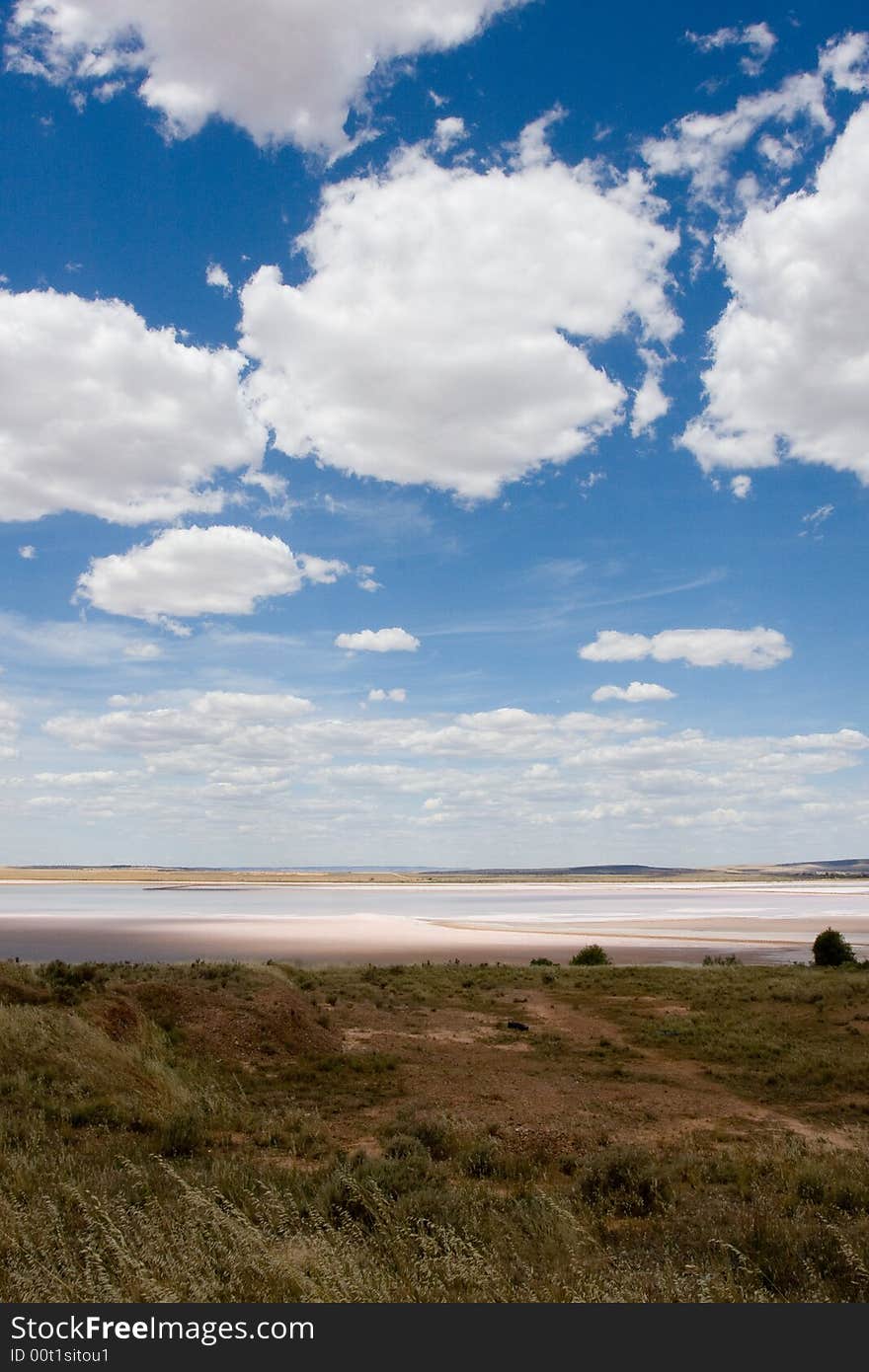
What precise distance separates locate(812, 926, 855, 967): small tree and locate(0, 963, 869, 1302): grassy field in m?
13.6

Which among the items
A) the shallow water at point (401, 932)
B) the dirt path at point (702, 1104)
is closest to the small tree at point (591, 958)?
the shallow water at point (401, 932)

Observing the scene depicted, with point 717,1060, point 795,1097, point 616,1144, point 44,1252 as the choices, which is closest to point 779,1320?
point 44,1252

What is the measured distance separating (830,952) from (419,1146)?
39.2 m

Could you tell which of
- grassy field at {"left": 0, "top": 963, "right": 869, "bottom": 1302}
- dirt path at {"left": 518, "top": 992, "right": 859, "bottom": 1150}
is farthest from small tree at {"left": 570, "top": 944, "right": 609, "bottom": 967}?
dirt path at {"left": 518, "top": 992, "right": 859, "bottom": 1150}

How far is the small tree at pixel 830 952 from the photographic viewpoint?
44.7 meters

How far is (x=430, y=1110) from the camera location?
1700 centimetres

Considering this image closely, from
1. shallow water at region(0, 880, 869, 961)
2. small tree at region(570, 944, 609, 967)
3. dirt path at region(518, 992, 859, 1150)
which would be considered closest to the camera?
dirt path at region(518, 992, 859, 1150)

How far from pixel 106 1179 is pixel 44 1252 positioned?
284 centimetres

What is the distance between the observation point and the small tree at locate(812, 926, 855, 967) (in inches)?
1761

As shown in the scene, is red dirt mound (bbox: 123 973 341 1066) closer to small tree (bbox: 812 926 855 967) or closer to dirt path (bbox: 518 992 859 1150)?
dirt path (bbox: 518 992 859 1150)

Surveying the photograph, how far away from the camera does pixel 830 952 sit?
4500 centimetres

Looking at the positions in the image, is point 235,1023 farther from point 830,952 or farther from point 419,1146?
point 830,952

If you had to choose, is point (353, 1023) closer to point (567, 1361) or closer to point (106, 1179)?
point (106, 1179)

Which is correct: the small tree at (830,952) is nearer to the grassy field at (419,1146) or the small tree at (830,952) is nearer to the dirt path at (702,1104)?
the grassy field at (419,1146)
